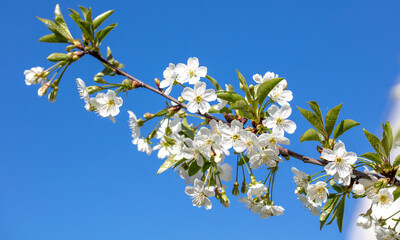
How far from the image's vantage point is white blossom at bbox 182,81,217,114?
1967 millimetres

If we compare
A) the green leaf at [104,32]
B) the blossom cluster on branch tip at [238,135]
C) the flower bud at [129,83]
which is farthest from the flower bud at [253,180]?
the green leaf at [104,32]

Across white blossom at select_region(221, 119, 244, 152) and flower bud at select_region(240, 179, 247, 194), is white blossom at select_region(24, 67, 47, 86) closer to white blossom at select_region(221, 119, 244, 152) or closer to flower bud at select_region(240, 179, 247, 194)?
white blossom at select_region(221, 119, 244, 152)

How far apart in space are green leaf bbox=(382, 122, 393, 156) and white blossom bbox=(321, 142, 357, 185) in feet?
0.55

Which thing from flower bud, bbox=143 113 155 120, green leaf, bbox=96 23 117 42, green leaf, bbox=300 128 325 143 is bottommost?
green leaf, bbox=300 128 325 143

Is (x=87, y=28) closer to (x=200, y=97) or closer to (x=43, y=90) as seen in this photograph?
(x=43, y=90)

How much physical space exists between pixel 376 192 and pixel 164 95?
1.17 meters

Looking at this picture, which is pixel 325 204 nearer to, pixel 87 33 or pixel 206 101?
pixel 206 101

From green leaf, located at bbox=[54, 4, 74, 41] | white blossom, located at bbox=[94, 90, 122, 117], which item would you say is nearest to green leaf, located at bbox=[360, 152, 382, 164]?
white blossom, located at bbox=[94, 90, 122, 117]

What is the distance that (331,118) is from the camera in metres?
1.86

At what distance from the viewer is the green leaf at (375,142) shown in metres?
1.83

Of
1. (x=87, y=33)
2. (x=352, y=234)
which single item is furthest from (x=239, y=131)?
(x=352, y=234)

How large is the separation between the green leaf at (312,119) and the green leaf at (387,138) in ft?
0.93

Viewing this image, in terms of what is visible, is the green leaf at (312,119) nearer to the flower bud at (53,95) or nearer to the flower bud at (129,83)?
the flower bud at (129,83)

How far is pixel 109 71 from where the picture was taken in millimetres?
2104
